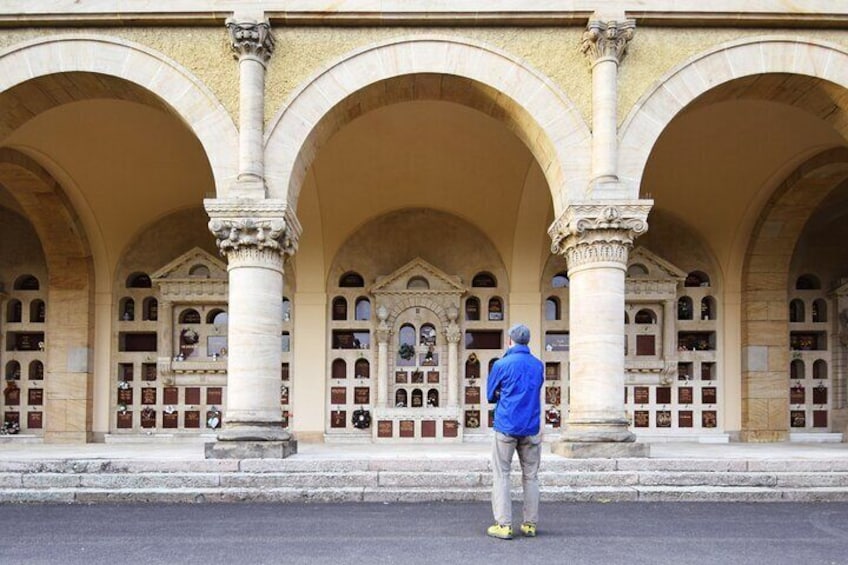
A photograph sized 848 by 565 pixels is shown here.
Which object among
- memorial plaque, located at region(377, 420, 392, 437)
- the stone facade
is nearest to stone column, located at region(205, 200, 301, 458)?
the stone facade

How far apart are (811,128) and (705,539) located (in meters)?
10.2

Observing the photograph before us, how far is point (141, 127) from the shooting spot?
14.6m

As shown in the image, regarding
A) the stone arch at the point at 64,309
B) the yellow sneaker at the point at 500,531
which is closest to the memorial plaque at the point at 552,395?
the stone arch at the point at 64,309

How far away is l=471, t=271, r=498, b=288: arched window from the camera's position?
660 inches

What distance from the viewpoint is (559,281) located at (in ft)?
54.6

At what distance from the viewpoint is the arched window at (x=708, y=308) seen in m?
16.8

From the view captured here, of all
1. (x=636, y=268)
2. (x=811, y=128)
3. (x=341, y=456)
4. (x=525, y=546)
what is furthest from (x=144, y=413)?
(x=811, y=128)

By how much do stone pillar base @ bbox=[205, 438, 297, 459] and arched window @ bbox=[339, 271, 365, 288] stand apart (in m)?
6.69

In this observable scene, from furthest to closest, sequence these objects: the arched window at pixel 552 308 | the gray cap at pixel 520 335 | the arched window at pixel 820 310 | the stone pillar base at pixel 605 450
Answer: the arched window at pixel 820 310 → the arched window at pixel 552 308 → the stone pillar base at pixel 605 450 → the gray cap at pixel 520 335

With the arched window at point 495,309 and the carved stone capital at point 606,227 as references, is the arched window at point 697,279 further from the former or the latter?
the carved stone capital at point 606,227

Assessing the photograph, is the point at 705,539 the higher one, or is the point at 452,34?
the point at 452,34

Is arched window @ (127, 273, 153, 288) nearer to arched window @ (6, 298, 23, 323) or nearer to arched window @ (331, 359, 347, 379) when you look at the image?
arched window @ (6, 298, 23, 323)

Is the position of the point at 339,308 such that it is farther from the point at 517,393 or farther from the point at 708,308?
the point at 517,393

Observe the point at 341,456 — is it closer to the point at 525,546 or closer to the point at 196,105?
the point at 525,546
